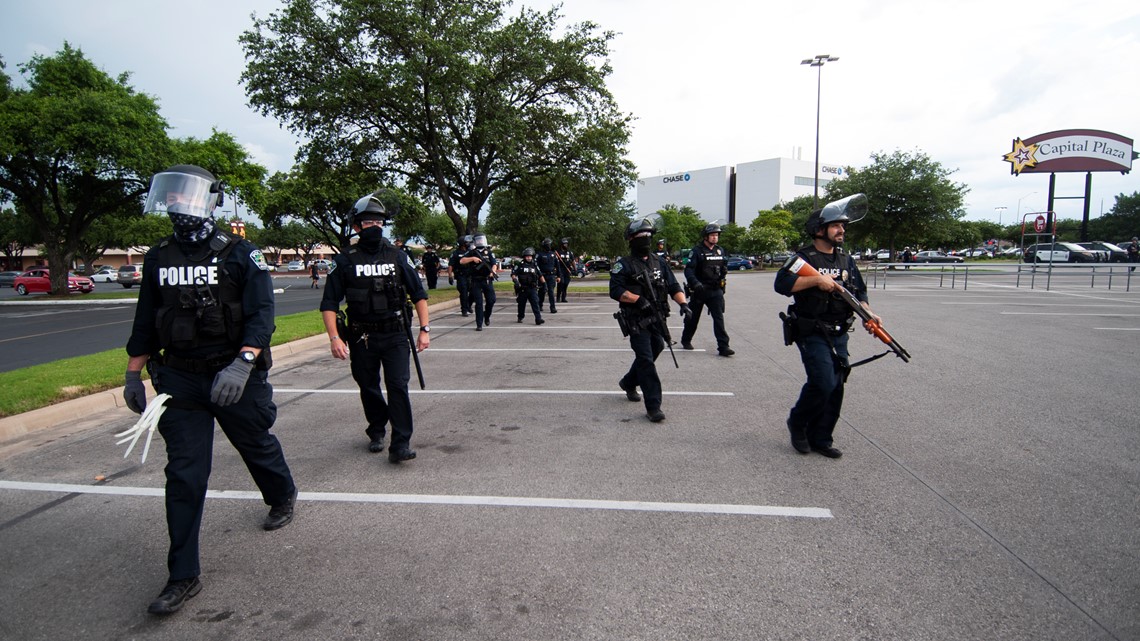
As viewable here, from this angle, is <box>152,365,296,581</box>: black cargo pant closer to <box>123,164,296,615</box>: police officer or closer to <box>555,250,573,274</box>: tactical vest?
<box>123,164,296,615</box>: police officer

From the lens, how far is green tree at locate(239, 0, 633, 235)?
56.3 feet

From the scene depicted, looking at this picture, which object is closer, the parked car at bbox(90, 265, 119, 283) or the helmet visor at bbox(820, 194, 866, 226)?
the helmet visor at bbox(820, 194, 866, 226)

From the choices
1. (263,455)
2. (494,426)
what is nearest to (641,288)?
(494,426)

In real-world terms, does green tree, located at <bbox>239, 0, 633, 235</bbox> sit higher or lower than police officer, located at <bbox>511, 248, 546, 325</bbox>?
higher

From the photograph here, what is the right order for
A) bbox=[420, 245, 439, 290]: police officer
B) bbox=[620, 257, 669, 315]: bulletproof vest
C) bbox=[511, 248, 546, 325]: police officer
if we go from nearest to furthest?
1. bbox=[620, 257, 669, 315]: bulletproof vest
2. bbox=[511, 248, 546, 325]: police officer
3. bbox=[420, 245, 439, 290]: police officer

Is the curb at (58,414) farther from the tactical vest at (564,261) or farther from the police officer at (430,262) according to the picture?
the police officer at (430,262)

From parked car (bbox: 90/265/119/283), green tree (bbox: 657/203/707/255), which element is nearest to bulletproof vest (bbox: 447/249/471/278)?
green tree (bbox: 657/203/707/255)

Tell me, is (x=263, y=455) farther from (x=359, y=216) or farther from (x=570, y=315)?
(x=570, y=315)

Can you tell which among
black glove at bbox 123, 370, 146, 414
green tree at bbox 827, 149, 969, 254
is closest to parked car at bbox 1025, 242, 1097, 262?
green tree at bbox 827, 149, 969, 254

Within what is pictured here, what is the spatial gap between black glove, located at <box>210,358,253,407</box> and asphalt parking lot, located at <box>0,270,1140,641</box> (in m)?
0.89

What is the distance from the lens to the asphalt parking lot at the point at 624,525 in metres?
2.48

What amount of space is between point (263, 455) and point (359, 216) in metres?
1.93

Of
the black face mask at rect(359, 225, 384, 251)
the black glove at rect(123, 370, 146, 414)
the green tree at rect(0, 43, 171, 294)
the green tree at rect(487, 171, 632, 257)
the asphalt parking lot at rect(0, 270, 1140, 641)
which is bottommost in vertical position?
the asphalt parking lot at rect(0, 270, 1140, 641)

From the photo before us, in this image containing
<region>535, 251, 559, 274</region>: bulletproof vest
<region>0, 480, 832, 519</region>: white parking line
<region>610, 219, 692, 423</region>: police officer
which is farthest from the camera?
<region>535, 251, 559, 274</region>: bulletproof vest
